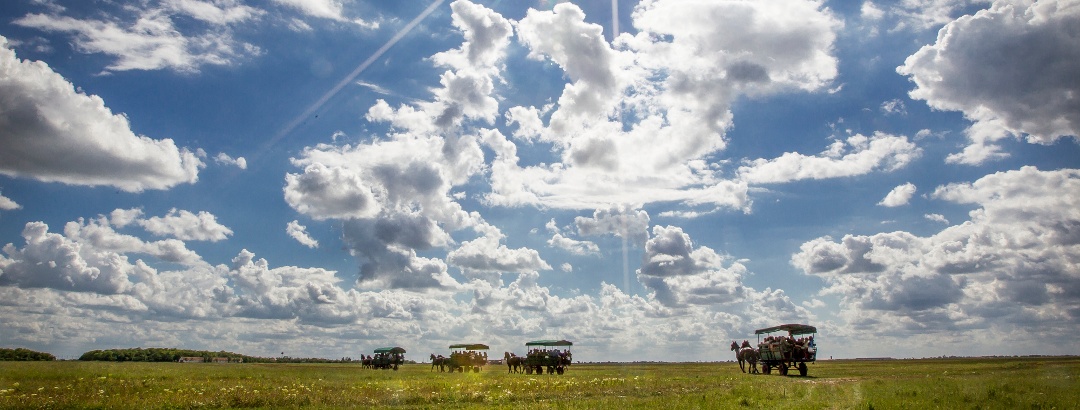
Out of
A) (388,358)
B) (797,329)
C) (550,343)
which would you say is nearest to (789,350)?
(797,329)

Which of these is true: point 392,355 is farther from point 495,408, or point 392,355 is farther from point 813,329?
point 495,408

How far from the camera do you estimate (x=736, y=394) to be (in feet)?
83.8

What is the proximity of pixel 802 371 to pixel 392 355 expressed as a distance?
53419 millimetres

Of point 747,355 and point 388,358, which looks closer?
point 747,355

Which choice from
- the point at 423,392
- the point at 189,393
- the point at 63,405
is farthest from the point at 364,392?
the point at 63,405

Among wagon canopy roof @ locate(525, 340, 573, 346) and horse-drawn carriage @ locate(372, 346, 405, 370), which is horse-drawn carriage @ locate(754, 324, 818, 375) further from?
horse-drawn carriage @ locate(372, 346, 405, 370)

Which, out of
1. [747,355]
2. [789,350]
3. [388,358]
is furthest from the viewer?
[388,358]

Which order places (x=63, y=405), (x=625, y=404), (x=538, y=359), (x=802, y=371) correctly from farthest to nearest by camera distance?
1. (x=538, y=359)
2. (x=802, y=371)
3. (x=625, y=404)
4. (x=63, y=405)

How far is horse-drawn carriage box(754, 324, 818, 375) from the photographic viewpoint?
45188 millimetres

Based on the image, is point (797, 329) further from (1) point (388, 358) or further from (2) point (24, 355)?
(2) point (24, 355)

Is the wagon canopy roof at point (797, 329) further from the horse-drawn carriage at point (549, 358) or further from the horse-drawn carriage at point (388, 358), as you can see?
the horse-drawn carriage at point (388, 358)

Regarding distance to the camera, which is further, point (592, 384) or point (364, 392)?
point (592, 384)

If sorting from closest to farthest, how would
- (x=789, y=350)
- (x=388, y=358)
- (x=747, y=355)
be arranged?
(x=789, y=350) < (x=747, y=355) < (x=388, y=358)

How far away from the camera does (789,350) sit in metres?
45.8
